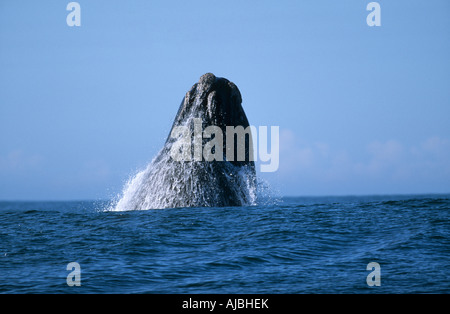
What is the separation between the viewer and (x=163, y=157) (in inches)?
673

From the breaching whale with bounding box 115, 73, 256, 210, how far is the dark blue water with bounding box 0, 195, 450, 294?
0.51 metres

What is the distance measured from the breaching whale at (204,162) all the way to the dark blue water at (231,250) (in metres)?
0.51

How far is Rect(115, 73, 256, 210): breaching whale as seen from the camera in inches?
645

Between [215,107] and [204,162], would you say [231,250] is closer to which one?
[204,162]

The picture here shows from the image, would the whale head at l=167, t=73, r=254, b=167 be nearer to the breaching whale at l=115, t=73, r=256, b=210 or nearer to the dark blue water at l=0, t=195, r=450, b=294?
the breaching whale at l=115, t=73, r=256, b=210

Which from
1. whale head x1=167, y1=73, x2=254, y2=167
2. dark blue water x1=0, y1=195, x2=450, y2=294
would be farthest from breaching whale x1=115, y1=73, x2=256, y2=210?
dark blue water x1=0, y1=195, x2=450, y2=294

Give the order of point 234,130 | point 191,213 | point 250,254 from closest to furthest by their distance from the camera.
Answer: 1. point 250,254
2. point 191,213
3. point 234,130

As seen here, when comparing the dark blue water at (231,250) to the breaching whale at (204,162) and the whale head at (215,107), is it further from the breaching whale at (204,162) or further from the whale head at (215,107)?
the whale head at (215,107)

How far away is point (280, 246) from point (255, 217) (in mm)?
2972

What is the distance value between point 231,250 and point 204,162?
4635 millimetres

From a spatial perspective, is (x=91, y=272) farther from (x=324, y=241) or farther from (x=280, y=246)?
(x=324, y=241)
